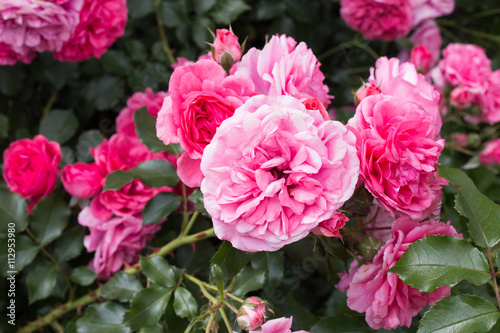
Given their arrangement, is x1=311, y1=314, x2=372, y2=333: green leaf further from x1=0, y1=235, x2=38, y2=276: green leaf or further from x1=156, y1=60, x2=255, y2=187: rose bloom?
x1=0, y1=235, x2=38, y2=276: green leaf

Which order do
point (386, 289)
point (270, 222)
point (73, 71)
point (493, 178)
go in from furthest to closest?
point (73, 71) < point (493, 178) < point (386, 289) < point (270, 222)

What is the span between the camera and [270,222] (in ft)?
1.68

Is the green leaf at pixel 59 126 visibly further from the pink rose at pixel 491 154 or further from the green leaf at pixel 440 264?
the pink rose at pixel 491 154

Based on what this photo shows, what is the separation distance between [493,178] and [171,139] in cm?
83

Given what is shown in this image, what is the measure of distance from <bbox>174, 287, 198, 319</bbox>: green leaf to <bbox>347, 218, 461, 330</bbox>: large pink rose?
0.78 ft

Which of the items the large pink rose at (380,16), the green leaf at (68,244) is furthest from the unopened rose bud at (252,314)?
the large pink rose at (380,16)

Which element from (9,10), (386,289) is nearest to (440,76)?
(386,289)

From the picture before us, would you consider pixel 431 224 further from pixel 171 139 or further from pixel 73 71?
pixel 73 71

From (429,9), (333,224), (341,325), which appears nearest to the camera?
(333,224)

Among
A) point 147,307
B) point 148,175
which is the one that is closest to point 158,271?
point 147,307

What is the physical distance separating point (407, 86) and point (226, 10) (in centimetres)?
69

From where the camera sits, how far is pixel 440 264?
1.83 ft

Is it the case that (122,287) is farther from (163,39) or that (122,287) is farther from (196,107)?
(163,39)

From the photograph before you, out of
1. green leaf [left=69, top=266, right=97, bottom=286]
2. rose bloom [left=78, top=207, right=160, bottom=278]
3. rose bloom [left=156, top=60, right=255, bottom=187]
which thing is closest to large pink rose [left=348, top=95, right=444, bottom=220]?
rose bloom [left=156, top=60, right=255, bottom=187]
